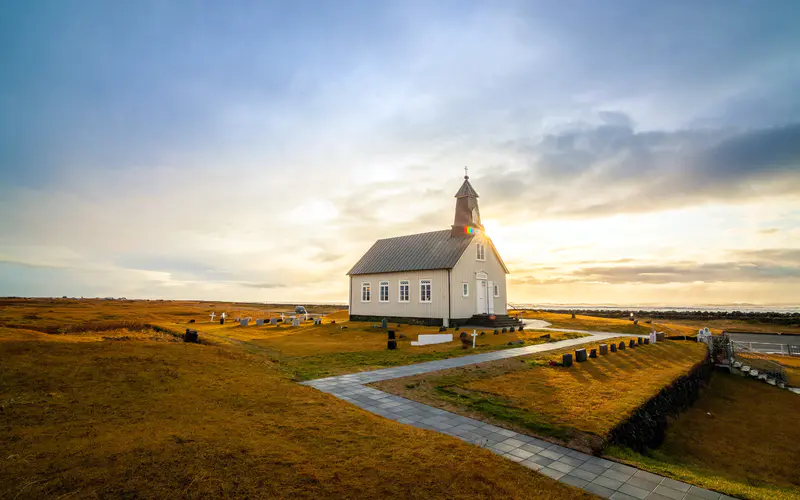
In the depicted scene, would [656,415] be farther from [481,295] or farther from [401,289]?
[401,289]

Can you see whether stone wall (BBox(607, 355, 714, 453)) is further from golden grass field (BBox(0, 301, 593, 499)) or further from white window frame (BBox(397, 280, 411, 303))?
white window frame (BBox(397, 280, 411, 303))

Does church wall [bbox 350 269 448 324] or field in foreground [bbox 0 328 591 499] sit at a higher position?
church wall [bbox 350 269 448 324]

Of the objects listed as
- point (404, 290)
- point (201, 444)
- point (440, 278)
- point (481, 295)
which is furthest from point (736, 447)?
point (404, 290)

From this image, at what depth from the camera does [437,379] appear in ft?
41.0

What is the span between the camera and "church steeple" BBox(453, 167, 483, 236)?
32.8 m

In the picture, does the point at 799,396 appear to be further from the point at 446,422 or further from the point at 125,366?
the point at 125,366

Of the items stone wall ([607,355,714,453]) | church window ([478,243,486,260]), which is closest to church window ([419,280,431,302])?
church window ([478,243,486,260])

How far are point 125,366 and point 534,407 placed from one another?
35.2 feet

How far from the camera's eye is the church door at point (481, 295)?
31609 mm

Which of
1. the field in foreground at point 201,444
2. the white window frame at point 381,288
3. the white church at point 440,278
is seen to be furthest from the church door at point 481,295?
the field in foreground at point 201,444

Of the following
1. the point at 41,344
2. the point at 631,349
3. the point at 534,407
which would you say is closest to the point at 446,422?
the point at 534,407

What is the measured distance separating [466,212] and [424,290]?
7762 mm

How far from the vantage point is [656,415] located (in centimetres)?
1164

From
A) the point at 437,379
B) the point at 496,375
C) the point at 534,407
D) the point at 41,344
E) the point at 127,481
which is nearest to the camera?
the point at 127,481
